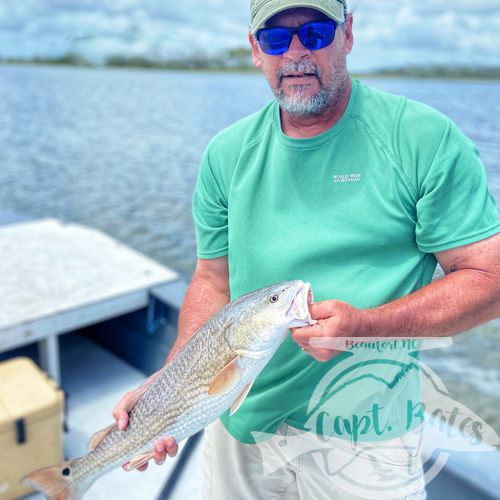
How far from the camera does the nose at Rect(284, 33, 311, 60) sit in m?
2.30

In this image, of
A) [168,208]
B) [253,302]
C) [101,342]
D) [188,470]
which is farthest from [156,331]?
[168,208]

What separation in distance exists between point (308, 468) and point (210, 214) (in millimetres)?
1224

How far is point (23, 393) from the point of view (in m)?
3.96

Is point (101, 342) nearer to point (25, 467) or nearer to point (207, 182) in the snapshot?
point (25, 467)

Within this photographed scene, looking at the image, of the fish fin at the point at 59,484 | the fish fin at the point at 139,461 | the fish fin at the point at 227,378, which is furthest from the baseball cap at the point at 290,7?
the fish fin at the point at 59,484

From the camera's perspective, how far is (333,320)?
190cm

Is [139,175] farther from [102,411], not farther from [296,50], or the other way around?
[296,50]

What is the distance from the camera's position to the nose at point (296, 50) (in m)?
2.30

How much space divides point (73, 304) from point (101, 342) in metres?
1.43

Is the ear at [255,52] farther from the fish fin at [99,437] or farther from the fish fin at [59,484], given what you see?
the fish fin at [59,484]

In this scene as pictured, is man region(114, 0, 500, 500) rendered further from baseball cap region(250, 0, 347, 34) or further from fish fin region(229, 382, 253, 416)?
fish fin region(229, 382, 253, 416)

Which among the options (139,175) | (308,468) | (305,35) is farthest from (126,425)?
(139,175)

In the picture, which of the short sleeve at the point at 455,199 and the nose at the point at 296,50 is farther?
the nose at the point at 296,50

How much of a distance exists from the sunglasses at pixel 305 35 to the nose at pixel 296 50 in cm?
1
